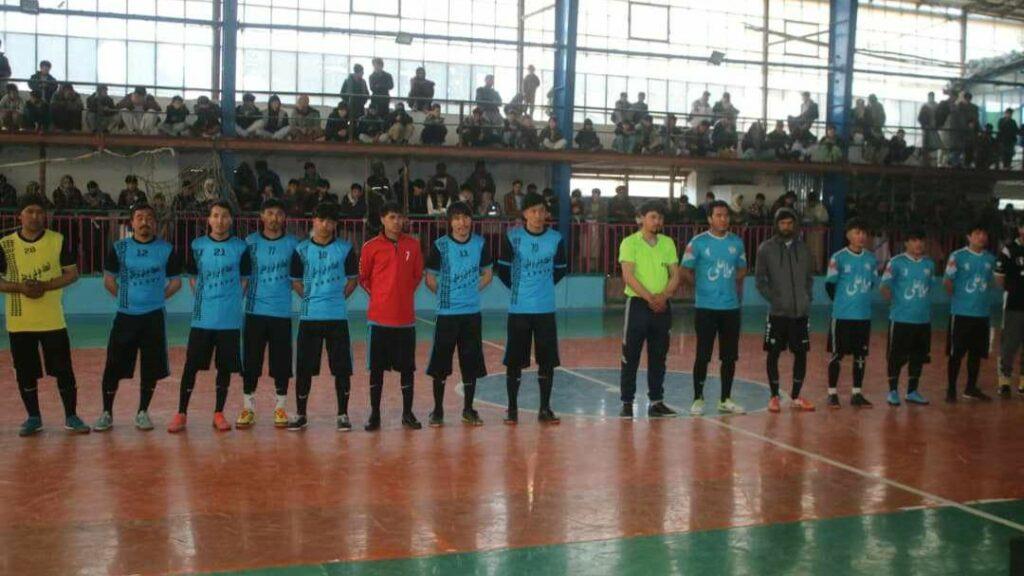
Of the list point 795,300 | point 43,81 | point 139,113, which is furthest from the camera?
point 139,113

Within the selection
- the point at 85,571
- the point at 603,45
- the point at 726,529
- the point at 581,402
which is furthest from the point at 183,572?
the point at 603,45

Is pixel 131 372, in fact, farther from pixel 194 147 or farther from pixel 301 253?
pixel 194 147

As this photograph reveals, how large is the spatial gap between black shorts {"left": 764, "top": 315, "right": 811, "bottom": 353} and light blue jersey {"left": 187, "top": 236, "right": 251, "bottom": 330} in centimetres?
478

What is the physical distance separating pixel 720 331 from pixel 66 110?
1453 cm

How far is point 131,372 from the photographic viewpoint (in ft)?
27.6

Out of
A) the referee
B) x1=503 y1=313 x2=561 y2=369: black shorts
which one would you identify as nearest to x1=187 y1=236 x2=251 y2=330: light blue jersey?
x1=503 y1=313 x2=561 y2=369: black shorts

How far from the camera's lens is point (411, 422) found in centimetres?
880

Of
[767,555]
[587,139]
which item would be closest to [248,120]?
[587,139]

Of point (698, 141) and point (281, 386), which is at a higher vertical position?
point (698, 141)

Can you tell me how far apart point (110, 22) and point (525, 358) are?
16.8 m

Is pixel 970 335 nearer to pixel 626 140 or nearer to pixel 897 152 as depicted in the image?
pixel 626 140

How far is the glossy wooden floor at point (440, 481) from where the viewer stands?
221 inches

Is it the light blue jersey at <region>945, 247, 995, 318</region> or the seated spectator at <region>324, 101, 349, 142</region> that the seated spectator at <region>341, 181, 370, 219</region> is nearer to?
the seated spectator at <region>324, 101, 349, 142</region>

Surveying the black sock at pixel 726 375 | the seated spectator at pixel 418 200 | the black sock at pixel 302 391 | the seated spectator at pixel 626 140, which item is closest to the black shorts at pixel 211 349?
the black sock at pixel 302 391
